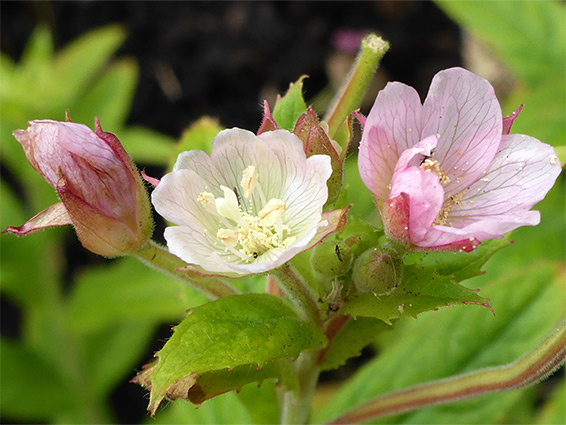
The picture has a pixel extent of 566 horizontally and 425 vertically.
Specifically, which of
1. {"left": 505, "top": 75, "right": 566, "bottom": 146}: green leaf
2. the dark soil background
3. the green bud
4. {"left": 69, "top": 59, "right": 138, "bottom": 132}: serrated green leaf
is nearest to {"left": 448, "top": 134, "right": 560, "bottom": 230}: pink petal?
the green bud

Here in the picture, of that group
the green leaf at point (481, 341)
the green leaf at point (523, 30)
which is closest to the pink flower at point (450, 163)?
the green leaf at point (481, 341)

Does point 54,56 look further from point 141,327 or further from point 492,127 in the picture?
point 492,127

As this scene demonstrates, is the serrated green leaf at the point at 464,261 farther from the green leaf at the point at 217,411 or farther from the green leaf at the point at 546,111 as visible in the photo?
the green leaf at the point at 546,111

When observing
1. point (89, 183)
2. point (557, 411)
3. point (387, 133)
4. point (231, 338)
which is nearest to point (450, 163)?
point (387, 133)

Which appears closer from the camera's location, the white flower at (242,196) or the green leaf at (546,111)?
the white flower at (242,196)

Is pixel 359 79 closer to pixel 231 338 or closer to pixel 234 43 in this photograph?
pixel 231 338

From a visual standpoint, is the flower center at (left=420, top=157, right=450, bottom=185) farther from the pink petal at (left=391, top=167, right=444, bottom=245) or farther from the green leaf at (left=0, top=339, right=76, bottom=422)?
the green leaf at (left=0, top=339, right=76, bottom=422)

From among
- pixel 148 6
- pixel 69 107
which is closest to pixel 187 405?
pixel 69 107
